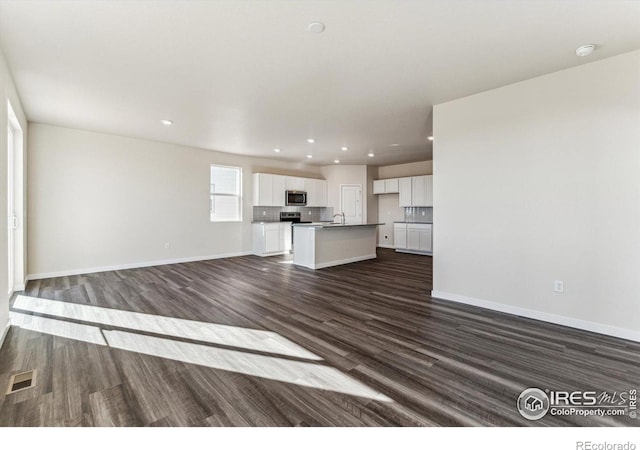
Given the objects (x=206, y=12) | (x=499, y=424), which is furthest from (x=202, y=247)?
(x=499, y=424)

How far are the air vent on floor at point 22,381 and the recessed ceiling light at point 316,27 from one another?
3.38 metres

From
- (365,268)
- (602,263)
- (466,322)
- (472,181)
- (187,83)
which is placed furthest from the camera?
(365,268)

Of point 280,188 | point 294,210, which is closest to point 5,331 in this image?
point 280,188

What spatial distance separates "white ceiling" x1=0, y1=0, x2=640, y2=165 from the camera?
220 cm

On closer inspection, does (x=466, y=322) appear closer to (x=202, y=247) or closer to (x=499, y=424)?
(x=499, y=424)

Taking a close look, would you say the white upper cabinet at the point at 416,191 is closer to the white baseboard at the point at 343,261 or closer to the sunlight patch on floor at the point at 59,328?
the white baseboard at the point at 343,261

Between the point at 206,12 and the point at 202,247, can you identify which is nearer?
the point at 206,12

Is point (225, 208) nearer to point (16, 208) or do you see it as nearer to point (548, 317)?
point (16, 208)

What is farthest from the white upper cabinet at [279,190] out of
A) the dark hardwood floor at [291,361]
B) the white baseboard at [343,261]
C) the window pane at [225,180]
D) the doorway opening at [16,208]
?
the doorway opening at [16,208]

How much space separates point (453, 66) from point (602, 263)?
2.50m

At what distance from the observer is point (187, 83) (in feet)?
11.3

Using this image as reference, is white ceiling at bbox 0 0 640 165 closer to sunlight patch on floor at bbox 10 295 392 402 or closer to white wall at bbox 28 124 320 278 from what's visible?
white wall at bbox 28 124 320 278

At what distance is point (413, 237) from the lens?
854cm

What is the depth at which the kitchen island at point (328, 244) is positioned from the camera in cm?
610
